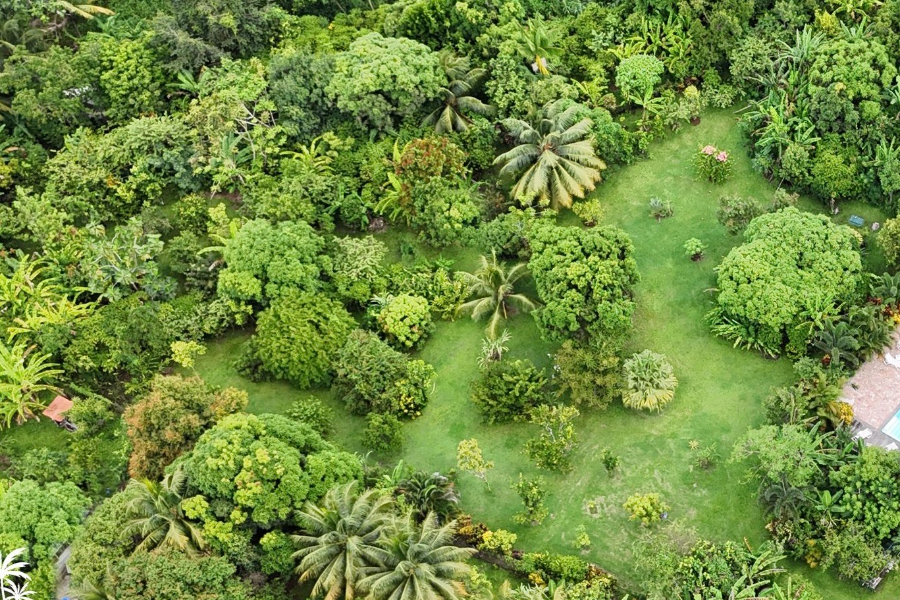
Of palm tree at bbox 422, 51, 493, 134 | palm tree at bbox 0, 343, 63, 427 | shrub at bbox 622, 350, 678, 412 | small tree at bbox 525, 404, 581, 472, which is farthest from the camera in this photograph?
palm tree at bbox 422, 51, 493, 134

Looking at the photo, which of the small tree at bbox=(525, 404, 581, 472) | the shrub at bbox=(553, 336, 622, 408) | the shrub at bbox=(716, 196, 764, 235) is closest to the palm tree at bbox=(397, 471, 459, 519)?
the small tree at bbox=(525, 404, 581, 472)

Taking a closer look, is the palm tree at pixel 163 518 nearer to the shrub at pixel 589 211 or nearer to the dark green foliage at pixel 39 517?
the dark green foliage at pixel 39 517

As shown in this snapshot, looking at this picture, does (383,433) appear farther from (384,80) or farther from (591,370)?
(384,80)

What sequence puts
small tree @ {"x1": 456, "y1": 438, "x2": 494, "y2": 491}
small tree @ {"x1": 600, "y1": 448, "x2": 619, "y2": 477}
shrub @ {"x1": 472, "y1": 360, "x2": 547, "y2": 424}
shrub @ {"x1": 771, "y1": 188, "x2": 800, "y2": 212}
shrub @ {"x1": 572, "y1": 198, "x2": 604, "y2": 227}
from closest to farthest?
1. small tree @ {"x1": 456, "y1": 438, "x2": 494, "y2": 491}
2. small tree @ {"x1": 600, "y1": 448, "x2": 619, "y2": 477}
3. shrub @ {"x1": 472, "y1": 360, "x2": 547, "y2": 424}
4. shrub @ {"x1": 771, "y1": 188, "x2": 800, "y2": 212}
5. shrub @ {"x1": 572, "y1": 198, "x2": 604, "y2": 227}

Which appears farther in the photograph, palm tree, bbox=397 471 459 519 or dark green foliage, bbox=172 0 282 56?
dark green foliage, bbox=172 0 282 56

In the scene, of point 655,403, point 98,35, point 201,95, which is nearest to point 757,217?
point 655,403

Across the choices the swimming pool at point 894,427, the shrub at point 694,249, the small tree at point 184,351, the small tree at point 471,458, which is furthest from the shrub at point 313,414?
the swimming pool at point 894,427

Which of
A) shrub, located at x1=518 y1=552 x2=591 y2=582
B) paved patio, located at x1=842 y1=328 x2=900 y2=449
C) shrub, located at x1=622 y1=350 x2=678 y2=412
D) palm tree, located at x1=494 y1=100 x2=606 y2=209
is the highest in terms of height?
palm tree, located at x1=494 y1=100 x2=606 y2=209

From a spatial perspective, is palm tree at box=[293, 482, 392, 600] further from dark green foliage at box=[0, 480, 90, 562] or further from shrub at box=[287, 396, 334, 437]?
dark green foliage at box=[0, 480, 90, 562]
